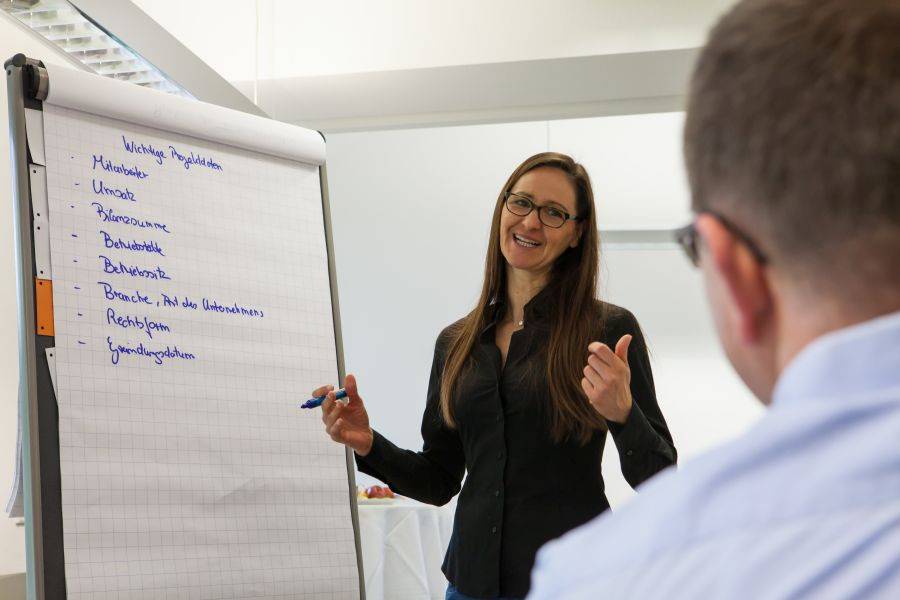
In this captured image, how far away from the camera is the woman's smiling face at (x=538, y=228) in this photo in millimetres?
1941

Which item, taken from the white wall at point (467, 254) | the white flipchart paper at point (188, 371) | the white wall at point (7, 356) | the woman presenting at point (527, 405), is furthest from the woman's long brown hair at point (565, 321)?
the white wall at point (467, 254)

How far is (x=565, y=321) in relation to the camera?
75.4 inches

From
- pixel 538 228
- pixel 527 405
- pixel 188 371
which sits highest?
pixel 538 228

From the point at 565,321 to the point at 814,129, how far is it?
4.72 feet

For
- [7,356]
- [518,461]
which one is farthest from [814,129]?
[7,356]

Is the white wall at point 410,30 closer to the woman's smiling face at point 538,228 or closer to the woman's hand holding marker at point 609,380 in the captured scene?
the woman's smiling face at point 538,228

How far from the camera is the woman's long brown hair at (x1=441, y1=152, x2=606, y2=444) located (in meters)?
1.79

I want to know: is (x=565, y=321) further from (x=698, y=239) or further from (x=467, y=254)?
(x=467, y=254)

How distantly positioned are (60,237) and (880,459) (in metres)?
1.59

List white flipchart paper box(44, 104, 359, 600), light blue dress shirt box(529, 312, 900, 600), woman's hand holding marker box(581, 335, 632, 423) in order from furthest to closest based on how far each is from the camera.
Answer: white flipchart paper box(44, 104, 359, 600) → woman's hand holding marker box(581, 335, 632, 423) → light blue dress shirt box(529, 312, 900, 600)

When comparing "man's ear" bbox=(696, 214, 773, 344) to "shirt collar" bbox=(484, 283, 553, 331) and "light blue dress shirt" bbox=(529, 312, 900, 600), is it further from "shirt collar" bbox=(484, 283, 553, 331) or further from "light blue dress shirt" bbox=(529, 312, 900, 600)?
"shirt collar" bbox=(484, 283, 553, 331)

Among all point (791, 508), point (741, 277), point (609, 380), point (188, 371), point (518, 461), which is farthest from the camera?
point (188, 371)

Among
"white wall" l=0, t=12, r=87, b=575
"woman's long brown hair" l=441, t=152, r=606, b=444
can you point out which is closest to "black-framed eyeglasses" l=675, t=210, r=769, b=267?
"woman's long brown hair" l=441, t=152, r=606, b=444

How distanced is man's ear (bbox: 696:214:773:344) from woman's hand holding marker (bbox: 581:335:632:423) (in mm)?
1004
